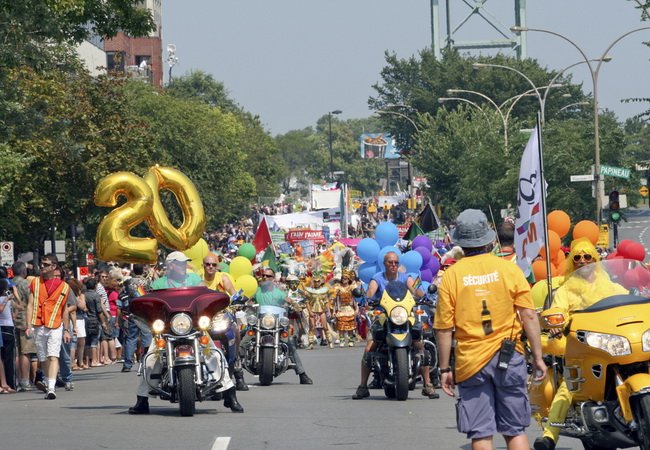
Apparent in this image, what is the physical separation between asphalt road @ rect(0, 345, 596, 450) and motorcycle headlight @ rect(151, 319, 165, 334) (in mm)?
850

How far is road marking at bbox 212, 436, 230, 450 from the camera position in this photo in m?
12.0

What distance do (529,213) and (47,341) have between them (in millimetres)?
6308

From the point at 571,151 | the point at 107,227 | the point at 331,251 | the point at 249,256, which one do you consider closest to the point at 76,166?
the point at 331,251

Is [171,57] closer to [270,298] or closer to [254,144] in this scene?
[254,144]

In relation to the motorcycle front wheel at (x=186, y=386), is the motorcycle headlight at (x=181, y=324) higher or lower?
higher

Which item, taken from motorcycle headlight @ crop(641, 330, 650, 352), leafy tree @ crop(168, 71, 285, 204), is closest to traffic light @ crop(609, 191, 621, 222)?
motorcycle headlight @ crop(641, 330, 650, 352)

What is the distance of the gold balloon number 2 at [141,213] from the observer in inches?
679

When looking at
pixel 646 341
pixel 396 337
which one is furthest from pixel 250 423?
pixel 646 341

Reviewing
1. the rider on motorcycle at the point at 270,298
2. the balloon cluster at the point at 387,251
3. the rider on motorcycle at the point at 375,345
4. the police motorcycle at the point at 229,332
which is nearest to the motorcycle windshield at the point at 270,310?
the rider on motorcycle at the point at 270,298

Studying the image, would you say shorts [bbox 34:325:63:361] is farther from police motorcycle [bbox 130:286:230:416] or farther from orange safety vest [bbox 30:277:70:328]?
police motorcycle [bbox 130:286:230:416]

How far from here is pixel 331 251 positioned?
132 ft

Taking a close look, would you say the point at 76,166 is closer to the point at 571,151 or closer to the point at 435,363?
the point at 571,151

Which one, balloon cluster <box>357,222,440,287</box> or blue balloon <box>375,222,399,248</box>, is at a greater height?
blue balloon <box>375,222,399,248</box>

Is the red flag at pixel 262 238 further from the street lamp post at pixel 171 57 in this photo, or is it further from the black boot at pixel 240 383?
the street lamp post at pixel 171 57
